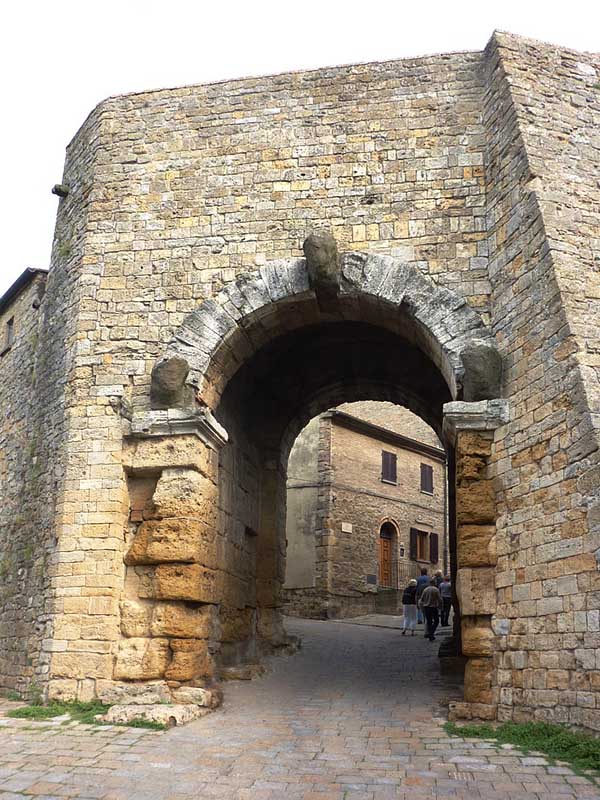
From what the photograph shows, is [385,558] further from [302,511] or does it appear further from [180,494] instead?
[180,494]

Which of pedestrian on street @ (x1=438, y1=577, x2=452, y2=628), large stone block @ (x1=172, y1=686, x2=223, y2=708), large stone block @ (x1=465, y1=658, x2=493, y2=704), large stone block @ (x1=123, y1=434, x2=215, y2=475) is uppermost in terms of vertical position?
large stone block @ (x1=123, y1=434, x2=215, y2=475)

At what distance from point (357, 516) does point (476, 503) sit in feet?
44.3

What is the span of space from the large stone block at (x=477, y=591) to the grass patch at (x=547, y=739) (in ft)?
3.03

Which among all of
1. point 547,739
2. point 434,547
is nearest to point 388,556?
point 434,547

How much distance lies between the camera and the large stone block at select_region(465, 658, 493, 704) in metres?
6.79

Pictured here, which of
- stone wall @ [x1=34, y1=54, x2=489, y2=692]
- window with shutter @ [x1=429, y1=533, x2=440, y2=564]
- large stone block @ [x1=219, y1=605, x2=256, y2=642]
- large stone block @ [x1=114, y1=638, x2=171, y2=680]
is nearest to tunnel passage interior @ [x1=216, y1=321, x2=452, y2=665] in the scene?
large stone block @ [x1=219, y1=605, x2=256, y2=642]

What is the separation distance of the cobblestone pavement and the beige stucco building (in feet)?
35.2

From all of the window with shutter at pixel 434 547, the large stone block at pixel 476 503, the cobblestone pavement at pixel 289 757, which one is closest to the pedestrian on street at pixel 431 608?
the cobblestone pavement at pixel 289 757

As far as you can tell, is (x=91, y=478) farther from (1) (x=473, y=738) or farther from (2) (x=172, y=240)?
(1) (x=473, y=738)

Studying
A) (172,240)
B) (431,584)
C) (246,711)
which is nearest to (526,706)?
(246,711)

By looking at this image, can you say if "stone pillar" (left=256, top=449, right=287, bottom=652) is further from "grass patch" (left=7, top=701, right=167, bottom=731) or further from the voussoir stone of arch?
"grass patch" (left=7, top=701, right=167, bottom=731)

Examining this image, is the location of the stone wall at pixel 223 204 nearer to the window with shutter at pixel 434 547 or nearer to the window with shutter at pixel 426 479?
the window with shutter at pixel 426 479

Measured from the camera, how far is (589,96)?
8289mm

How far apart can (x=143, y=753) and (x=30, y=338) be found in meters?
7.40
